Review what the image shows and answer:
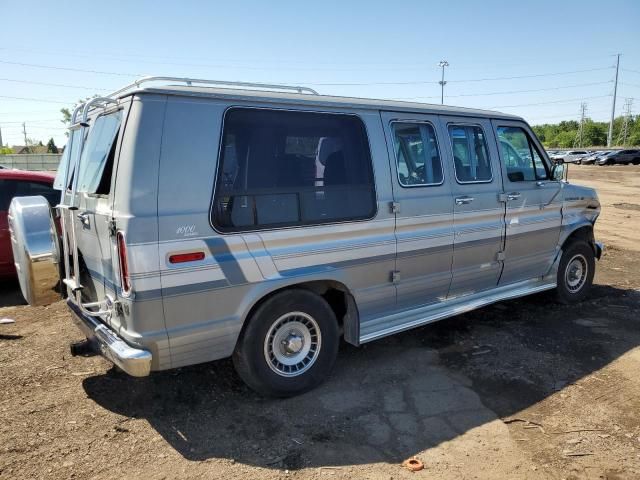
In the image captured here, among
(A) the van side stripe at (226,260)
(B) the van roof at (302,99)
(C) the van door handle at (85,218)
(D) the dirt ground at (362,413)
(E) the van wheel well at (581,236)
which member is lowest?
(D) the dirt ground at (362,413)

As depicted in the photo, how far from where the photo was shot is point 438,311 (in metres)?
4.72

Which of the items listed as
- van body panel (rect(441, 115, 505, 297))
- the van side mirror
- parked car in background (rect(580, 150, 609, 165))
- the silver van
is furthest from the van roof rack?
parked car in background (rect(580, 150, 609, 165))

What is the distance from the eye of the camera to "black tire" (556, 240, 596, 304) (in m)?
6.12

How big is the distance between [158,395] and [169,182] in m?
1.79

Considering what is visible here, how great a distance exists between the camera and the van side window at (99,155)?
3397 mm

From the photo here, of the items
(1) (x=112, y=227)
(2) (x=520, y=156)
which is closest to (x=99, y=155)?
(1) (x=112, y=227)

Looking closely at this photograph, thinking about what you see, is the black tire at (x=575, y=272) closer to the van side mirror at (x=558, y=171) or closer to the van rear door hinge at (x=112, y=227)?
the van side mirror at (x=558, y=171)

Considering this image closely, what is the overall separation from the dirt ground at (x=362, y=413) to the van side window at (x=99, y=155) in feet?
5.44

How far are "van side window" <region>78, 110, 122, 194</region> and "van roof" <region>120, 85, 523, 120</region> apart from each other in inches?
12.4

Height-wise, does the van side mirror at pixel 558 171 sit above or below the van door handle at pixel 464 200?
above

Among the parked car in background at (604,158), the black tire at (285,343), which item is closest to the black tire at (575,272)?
the black tire at (285,343)

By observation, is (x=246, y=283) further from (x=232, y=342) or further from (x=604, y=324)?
(x=604, y=324)

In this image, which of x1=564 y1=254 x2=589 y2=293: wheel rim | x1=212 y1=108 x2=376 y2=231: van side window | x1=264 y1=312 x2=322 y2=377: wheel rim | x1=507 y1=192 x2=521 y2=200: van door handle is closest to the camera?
x1=212 y1=108 x2=376 y2=231: van side window

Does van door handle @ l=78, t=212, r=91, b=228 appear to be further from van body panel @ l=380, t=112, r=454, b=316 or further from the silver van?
van body panel @ l=380, t=112, r=454, b=316
